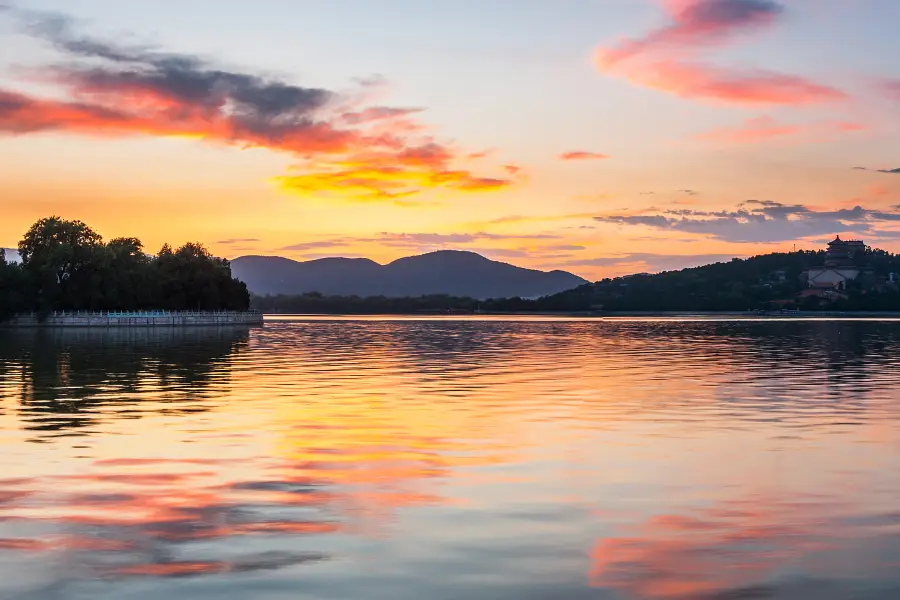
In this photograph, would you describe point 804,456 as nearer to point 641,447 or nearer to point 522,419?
point 641,447

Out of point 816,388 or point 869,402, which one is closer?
point 869,402

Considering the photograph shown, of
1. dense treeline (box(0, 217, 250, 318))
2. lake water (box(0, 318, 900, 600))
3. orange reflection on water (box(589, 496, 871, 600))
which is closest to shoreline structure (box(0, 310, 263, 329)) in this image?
dense treeline (box(0, 217, 250, 318))

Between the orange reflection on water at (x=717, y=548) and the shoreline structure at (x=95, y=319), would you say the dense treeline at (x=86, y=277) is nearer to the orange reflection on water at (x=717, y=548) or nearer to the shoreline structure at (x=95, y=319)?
the shoreline structure at (x=95, y=319)

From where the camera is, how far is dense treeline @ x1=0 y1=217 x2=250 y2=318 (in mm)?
168625

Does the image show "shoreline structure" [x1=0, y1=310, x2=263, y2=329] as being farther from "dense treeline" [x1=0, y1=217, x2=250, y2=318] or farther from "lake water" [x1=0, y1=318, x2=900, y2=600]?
"lake water" [x1=0, y1=318, x2=900, y2=600]

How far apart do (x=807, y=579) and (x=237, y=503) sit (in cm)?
918

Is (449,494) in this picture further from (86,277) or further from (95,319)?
(86,277)

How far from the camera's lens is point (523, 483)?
1936cm

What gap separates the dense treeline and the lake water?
13833 cm

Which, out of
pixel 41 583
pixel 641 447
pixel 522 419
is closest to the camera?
Result: pixel 41 583

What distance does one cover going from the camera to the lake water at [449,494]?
1238 cm

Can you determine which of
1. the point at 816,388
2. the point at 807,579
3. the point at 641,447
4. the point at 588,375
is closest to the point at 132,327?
the point at 588,375

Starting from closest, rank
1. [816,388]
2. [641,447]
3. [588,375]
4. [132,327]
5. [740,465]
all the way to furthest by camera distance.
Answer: [740,465] < [641,447] < [816,388] < [588,375] < [132,327]

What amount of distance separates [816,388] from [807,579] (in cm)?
3072
